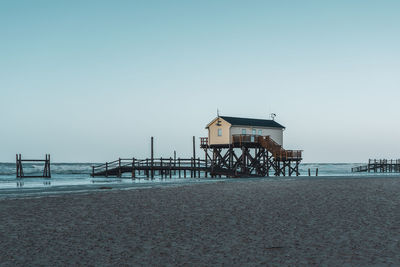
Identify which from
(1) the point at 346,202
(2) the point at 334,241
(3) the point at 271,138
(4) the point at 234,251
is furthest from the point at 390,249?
(3) the point at 271,138

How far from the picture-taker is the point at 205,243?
7.03 meters

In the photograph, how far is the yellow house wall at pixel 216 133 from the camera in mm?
46406

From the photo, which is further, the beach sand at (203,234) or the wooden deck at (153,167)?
the wooden deck at (153,167)

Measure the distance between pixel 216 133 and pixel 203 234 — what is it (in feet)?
131

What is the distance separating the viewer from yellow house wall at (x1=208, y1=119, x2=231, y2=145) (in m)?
46.4

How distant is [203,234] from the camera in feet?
25.8

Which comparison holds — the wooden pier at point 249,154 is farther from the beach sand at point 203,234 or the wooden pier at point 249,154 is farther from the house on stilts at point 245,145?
the beach sand at point 203,234

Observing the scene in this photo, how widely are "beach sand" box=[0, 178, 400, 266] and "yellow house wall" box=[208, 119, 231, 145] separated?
3344cm

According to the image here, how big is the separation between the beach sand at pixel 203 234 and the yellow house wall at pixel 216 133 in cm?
3344

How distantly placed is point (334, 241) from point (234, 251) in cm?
192

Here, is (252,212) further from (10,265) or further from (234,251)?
(10,265)

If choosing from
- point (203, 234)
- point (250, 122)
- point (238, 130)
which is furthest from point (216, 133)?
point (203, 234)

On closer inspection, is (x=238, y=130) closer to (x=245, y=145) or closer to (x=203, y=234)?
(x=245, y=145)

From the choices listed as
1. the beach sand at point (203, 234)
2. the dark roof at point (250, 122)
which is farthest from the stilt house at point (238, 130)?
the beach sand at point (203, 234)
